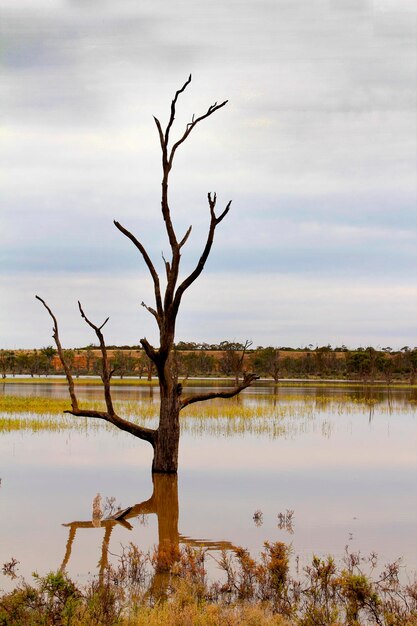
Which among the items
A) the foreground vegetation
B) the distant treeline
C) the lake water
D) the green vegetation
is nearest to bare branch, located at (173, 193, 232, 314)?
the lake water

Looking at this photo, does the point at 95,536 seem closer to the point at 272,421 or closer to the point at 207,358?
the point at 272,421

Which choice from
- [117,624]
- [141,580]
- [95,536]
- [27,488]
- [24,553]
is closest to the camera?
[117,624]

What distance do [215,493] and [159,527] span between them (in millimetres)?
3272

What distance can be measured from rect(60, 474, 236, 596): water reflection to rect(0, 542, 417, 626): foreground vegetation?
0.13ft

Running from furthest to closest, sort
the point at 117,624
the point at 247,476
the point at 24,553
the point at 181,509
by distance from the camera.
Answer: the point at 247,476 → the point at 181,509 → the point at 24,553 → the point at 117,624

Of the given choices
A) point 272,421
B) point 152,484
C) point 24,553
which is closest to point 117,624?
point 24,553

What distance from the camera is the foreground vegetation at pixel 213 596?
7.19 m

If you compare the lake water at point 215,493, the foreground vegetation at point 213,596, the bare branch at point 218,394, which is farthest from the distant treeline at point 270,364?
the foreground vegetation at point 213,596

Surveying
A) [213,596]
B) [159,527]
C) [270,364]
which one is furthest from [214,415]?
[270,364]

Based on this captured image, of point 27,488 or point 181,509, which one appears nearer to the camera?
point 181,509

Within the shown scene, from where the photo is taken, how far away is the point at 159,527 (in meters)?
13.1

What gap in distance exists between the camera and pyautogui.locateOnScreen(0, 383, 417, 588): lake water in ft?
38.1

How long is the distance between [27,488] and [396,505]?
708cm

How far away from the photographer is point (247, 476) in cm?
1845
